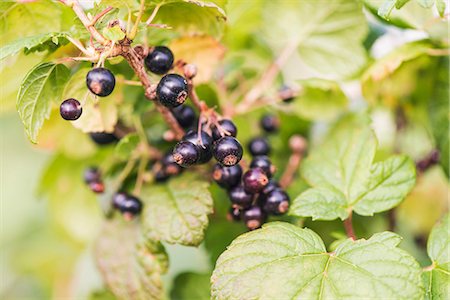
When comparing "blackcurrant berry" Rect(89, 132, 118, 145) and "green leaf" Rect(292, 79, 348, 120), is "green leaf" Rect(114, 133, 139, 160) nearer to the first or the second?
"blackcurrant berry" Rect(89, 132, 118, 145)

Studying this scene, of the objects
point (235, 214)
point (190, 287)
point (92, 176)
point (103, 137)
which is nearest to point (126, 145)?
point (103, 137)

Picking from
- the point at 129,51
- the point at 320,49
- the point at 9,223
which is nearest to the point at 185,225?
the point at 129,51

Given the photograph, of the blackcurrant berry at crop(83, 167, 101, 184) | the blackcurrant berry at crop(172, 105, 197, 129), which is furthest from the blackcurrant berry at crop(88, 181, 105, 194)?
the blackcurrant berry at crop(172, 105, 197, 129)

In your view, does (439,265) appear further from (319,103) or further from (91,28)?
(91,28)

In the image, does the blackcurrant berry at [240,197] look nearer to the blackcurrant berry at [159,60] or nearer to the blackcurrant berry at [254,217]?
the blackcurrant berry at [254,217]

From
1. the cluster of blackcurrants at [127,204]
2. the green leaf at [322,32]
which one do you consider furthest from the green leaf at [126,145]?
the green leaf at [322,32]

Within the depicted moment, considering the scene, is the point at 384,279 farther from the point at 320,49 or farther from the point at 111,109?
the point at 320,49
